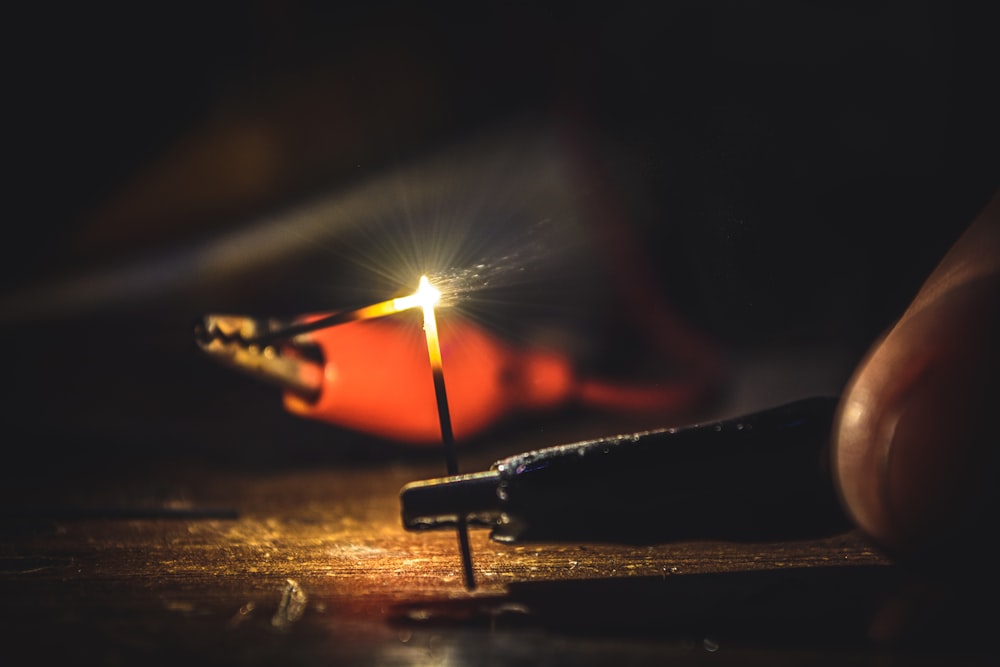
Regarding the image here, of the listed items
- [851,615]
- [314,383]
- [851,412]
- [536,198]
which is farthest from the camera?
[536,198]

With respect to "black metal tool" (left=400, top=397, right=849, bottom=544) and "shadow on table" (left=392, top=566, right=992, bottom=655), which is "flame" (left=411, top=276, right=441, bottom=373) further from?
"shadow on table" (left=392, top=566, right=992, bottom=655)

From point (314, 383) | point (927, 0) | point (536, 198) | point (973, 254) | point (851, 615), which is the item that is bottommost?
point (851, 615)

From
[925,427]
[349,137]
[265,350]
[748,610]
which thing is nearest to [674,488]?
[748,610]

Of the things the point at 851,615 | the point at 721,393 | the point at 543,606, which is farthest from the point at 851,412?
the point at 721,393

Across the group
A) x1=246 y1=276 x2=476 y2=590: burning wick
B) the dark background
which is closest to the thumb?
x1=246 y1=276 x2=476 y2=590: burning wick

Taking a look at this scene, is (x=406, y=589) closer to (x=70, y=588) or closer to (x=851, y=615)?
(x=70, y=588)

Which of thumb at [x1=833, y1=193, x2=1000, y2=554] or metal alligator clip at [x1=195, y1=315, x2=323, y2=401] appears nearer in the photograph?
thumb at [x1=833, y1=193, x2=1000, y2=554]

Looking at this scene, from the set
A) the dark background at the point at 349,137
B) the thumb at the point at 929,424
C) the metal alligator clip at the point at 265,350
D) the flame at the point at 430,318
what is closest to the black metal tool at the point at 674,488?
the thumb at the point at 929,424
